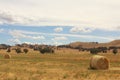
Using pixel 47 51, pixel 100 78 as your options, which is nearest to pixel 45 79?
pixel 100 78

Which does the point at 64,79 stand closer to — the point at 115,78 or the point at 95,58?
Answer: the point at 115,78

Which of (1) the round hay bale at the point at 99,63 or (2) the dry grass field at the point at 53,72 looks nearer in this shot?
(2) the dry grass field at the point at 53,72

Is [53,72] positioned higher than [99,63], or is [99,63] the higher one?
[99,63]

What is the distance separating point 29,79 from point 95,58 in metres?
16.3

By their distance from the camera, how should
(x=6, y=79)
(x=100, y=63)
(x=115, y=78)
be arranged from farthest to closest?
(x=100, y=63) → (x=115, y=78) → (x=6, y=79)

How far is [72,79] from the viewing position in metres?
26.0

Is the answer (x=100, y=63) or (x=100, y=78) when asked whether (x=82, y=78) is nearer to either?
(x=100, y=78)

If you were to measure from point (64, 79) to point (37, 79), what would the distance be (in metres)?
2.26

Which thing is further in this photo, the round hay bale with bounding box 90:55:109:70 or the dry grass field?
the round hay bale with bounding box 90:55:109:70

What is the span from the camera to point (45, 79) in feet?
83.9

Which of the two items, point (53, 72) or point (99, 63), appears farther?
point (99, 63)

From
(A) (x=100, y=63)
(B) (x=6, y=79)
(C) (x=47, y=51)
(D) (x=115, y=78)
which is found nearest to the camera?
(B) (x=6, y=79)

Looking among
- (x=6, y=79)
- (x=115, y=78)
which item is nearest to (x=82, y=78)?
(x=115, y=78)

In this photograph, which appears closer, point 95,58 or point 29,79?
point 29,79
